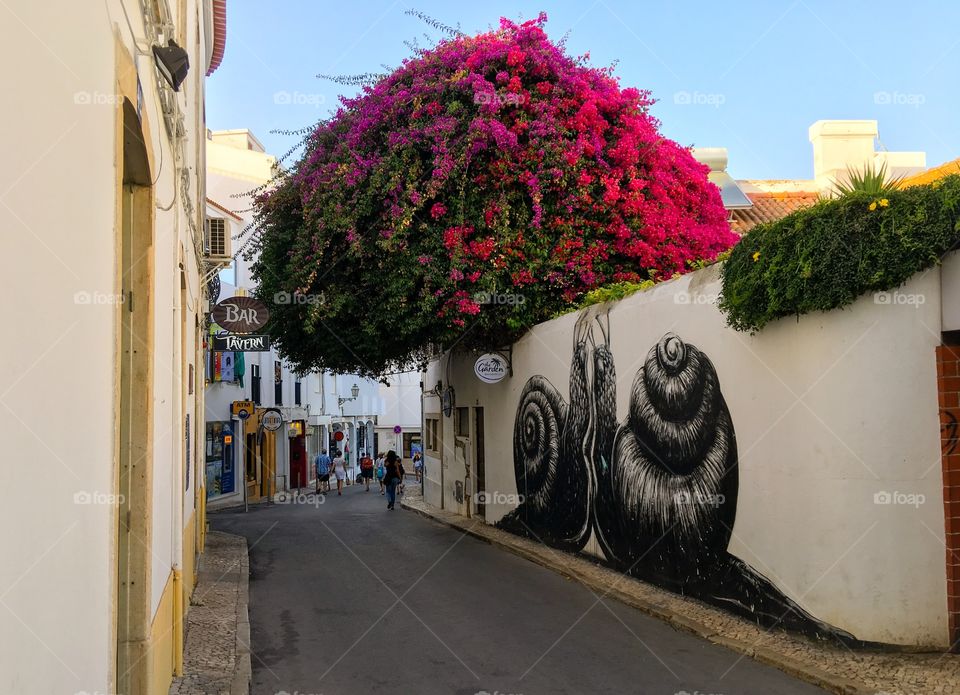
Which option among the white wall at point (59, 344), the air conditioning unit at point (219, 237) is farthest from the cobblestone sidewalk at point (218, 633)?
the air conditioning unit at point (219, 237)

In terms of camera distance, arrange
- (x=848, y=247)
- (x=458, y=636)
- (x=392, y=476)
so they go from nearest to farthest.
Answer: (x=848, y=247) < (x=458, y=636) < (x=392, y=476)

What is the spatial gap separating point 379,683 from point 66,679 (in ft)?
15.4

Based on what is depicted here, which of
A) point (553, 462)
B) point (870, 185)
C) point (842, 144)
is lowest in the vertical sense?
point (553, 462)

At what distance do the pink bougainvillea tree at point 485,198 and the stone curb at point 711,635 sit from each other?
4220 millimetres

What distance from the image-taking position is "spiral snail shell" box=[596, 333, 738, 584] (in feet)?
29.9

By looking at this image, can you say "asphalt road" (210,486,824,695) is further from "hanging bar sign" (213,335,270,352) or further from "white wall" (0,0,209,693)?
"hanging bar sign" (213,335,270,352)

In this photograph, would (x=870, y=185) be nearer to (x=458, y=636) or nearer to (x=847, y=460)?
(x=847, y=460)

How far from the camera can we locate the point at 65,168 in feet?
9.11

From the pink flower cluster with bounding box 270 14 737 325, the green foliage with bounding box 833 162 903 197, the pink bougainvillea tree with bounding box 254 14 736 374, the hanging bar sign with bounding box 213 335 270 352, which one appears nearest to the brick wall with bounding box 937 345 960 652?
the green foliage with bounding box 833 162 903 197

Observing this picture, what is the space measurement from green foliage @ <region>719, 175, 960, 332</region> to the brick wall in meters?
0.76

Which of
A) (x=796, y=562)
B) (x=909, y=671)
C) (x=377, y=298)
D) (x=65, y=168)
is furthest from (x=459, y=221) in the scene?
(x=65, y=168)

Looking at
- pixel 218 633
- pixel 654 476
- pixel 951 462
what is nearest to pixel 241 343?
pixel 218 633

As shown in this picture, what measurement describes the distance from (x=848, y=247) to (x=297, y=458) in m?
37.5

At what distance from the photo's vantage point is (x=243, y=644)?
8.48m
